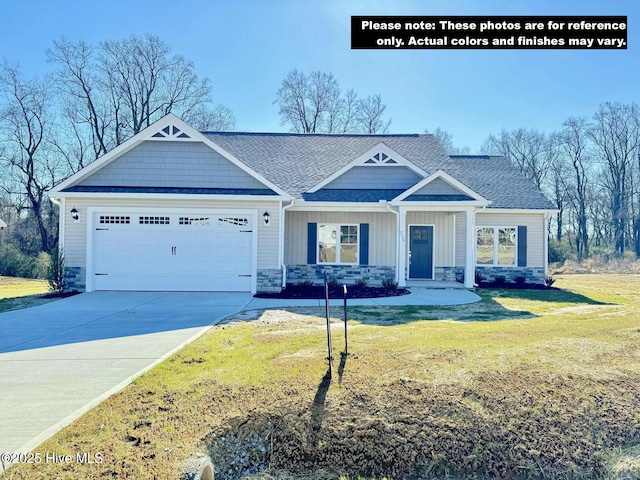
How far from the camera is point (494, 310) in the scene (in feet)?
30.4

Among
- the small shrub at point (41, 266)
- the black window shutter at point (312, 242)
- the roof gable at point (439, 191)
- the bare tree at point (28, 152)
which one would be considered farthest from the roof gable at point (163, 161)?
the bare tree at point (28, 152)

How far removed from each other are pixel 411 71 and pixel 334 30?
2788mm

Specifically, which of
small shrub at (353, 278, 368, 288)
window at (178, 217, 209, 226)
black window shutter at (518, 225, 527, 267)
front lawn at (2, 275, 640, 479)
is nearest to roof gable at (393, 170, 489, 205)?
small shrub at (353, 278, 368, 288)

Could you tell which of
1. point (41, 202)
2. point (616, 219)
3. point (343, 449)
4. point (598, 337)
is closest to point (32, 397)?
point (343, 449)

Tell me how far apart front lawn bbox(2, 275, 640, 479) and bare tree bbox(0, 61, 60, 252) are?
89.3 feet

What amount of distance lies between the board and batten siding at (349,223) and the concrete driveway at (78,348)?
399cm

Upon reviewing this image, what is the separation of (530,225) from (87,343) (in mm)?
14666

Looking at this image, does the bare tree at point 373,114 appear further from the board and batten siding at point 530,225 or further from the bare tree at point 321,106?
the board and batten siding at point 530,225

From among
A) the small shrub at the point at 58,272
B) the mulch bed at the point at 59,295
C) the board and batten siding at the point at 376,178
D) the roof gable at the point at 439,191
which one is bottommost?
the mulch bed at the point at 59,295

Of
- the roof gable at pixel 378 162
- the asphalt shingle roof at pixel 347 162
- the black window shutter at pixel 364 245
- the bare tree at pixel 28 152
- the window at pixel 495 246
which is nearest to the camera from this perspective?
the black window shutter at pixel 364 245

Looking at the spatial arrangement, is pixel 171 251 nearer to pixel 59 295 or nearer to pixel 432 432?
pixel 59 295

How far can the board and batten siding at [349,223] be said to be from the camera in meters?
14.1

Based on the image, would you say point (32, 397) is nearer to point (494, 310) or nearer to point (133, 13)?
point (494, 310)

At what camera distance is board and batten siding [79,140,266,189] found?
12039mm
